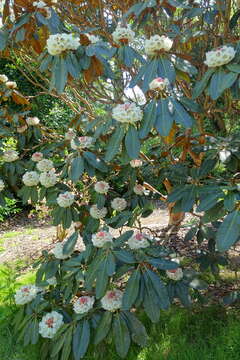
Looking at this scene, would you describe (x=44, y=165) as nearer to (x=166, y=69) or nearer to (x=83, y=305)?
(x=83, y=305)

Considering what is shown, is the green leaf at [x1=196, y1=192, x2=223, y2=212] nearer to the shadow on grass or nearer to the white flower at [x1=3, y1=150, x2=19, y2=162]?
the shadow on grass

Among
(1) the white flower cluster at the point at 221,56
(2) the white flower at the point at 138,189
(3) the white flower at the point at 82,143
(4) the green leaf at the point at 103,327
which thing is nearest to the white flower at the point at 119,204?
(2) the white flower at the point at 138,189

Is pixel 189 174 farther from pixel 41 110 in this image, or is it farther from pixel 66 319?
pixel 41 110

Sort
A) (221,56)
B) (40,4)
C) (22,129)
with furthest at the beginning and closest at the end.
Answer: (22,129) → (40,4) → (221,56)

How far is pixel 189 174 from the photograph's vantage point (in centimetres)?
194

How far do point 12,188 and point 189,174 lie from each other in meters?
1.13

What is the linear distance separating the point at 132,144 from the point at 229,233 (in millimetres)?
467

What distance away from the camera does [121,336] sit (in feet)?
5.03

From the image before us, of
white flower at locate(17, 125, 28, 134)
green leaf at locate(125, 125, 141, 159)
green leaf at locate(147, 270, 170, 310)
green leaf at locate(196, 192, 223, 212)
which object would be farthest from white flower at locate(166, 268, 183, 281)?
white flower at locate(17, 125, 28, 134)

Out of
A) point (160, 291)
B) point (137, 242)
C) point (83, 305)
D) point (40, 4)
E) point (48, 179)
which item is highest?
point (40, 4)

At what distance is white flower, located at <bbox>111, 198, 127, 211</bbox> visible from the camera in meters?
2.04

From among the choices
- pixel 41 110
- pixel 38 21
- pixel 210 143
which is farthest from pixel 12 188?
pixel 41 110

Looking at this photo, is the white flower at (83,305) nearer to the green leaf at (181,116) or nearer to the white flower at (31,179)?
the white flower at (31,179)

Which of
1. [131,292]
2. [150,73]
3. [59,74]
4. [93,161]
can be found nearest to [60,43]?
[59,74]
